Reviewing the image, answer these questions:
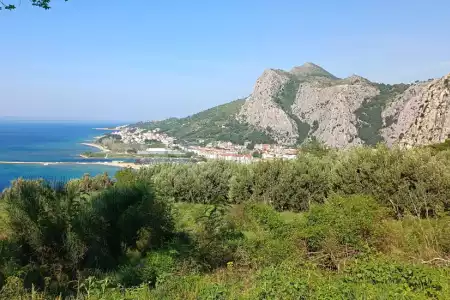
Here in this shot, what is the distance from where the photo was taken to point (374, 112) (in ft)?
208

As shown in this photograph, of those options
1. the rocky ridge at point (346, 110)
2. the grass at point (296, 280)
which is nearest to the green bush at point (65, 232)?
the grass at point (296, 280)

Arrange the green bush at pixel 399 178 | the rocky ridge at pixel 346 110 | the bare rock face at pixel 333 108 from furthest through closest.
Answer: the bare rock face at pixel 333 108 < the rocky ridge at pixel 346 110 < the green bush at pixel 399 178

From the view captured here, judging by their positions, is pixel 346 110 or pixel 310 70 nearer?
pixel 346 110

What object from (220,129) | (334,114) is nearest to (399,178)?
(334,114)

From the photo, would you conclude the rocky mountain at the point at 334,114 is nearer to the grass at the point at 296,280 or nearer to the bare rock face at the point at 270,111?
the bare rock face at the point at 270,111

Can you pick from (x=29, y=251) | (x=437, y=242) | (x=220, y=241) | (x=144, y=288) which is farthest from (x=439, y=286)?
(x=29, y=251)

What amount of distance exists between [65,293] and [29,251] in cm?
147

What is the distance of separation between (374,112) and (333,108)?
10.5 m

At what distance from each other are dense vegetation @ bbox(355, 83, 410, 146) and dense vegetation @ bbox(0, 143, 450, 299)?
49121mm

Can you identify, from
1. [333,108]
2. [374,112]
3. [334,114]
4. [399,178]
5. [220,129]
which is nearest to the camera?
[399,178]

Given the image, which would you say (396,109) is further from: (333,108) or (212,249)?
(212,249)

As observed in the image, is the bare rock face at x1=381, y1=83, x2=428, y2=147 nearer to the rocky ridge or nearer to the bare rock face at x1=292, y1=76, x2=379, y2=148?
the rocky ridge

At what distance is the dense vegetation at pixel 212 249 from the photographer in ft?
13.8

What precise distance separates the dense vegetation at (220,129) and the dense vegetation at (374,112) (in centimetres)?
2217
